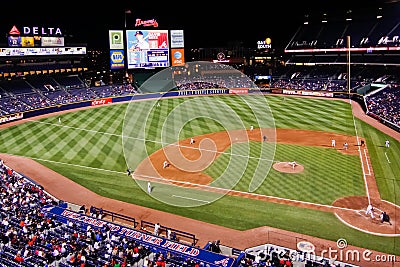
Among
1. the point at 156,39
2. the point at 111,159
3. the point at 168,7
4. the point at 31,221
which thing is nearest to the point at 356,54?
the point at 156,39

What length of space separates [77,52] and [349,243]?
61896 mm

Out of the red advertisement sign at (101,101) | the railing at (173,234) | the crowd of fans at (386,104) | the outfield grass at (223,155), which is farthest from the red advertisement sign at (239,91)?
the railing at (173,234)

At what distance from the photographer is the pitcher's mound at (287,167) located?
2784 cm

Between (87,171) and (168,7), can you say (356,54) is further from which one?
(87,171)

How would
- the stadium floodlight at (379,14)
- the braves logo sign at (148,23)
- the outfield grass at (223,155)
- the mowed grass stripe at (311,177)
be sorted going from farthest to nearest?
the stadium floodlight at (379,14)
the braves logo sign at (148,23)
the mowed grass stripe at (311,177)
the outfield grass at (223,155)

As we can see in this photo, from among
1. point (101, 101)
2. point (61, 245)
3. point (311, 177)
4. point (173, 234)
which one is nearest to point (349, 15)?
point (101, 101)

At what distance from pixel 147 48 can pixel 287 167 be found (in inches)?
1907

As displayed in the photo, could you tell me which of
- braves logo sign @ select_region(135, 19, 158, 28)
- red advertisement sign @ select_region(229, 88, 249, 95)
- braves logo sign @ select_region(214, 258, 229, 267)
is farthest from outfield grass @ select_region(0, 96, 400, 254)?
braves logo sign @ select_region(135, 19, 158, 28)

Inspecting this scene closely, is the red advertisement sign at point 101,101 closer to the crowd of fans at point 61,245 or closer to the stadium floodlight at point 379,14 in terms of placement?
the crowd of fans at point 61,245

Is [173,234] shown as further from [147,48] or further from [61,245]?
[147,48]

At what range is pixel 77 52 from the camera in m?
67.1

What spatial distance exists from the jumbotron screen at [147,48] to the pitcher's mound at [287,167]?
151 ft

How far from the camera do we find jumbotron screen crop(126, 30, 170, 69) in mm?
67438

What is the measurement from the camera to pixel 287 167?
2856 cm
